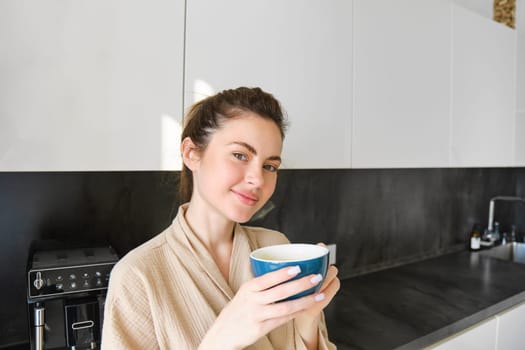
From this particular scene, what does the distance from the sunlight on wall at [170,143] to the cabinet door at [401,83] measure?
2.20 feet

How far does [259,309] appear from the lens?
61 cm

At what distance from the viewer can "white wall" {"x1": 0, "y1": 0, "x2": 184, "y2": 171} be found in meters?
0.86

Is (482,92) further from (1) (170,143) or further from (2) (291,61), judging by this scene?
(1) (170,143)

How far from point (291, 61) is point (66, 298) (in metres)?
0.91

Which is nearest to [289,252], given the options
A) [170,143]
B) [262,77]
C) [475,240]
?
[170,143]

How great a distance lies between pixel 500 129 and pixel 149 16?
1.86 m

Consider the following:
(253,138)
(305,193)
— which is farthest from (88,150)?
(305,193)

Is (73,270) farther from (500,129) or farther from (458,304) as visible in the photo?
(500,129)

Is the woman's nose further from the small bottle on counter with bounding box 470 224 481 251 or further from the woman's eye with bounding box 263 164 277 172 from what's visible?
the small bottle on counter with bounding box 470 224 481 251

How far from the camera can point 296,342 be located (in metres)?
0.90

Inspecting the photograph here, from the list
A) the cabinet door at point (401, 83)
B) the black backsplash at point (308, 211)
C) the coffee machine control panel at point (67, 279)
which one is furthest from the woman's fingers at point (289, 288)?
the cabinet door at point (401, 83)

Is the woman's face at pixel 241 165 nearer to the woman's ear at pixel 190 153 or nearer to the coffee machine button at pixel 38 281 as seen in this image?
the woman's ear at pixel 190 153

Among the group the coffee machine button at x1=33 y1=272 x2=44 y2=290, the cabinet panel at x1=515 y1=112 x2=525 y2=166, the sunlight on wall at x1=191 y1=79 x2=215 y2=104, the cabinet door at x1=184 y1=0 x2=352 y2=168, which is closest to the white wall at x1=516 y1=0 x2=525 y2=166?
the cabinet panel at x1=515 y1=112 x2=525 y2=166

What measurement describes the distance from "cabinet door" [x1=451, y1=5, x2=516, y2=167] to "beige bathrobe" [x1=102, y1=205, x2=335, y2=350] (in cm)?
133
